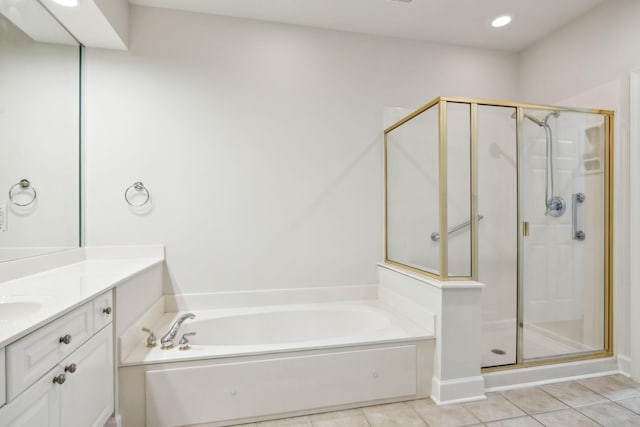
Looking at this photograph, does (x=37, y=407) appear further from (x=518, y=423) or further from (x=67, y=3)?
(x=518, y=423)

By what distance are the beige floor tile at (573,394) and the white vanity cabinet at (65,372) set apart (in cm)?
256

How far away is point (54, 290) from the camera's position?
140 centimetres

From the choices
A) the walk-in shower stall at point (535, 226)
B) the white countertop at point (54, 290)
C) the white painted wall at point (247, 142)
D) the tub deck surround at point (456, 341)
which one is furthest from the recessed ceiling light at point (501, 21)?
the white countertop at point (54, 290)

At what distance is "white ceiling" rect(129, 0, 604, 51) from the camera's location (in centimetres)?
233

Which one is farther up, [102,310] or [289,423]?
[102,310]

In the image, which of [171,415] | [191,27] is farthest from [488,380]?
[191,27]

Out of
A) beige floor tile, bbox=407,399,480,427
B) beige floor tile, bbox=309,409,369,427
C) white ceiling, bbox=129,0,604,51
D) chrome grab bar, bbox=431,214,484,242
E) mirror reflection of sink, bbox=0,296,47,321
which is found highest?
white ceiling, bbox=129,0,604,51

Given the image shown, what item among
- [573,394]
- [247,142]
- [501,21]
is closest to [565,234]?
[573,394]

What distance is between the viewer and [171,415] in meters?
1.70

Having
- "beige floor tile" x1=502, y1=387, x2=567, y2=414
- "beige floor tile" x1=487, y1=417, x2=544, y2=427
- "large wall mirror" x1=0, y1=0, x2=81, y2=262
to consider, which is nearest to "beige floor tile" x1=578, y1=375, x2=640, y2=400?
"beige floor tile" x1=502, y1=387, x2=567, y2=414

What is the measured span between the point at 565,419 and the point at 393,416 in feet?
3.10

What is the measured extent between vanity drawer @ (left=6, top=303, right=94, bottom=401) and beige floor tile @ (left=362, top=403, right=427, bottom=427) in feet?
4.95

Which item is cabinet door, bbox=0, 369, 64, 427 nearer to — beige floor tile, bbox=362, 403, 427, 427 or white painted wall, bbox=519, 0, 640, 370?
beige floor tile, bbox=362, 403, 427, 427

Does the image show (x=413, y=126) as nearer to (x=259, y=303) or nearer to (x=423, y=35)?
(x=423, y=35)
